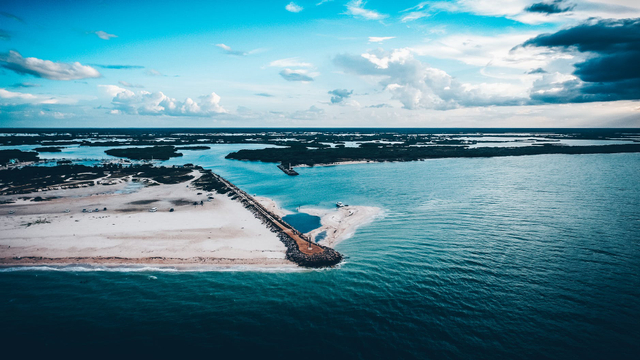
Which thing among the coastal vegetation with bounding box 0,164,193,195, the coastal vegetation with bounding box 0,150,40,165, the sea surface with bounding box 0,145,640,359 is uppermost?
the coastal vegetation with bounding box 0,150,40,165

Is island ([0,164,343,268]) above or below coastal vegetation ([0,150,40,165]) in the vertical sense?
below

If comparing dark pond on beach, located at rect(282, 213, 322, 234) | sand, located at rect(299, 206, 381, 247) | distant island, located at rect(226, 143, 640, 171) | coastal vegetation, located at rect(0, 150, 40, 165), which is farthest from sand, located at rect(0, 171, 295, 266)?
coastal vegetation, located at rect(0, 150, 40, 165)

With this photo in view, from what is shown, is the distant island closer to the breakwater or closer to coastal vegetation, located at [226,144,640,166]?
coastal vegetation, located at [226,144,640,166]

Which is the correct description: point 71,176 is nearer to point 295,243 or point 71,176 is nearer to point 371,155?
point 295,243

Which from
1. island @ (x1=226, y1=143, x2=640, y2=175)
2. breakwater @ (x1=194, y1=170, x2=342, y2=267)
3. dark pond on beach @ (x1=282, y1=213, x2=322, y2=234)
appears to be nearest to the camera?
breakwater @ (x1=194, y1=170, x2=342, y2=267)

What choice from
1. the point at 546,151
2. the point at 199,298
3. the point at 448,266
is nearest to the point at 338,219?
the point at 448,266

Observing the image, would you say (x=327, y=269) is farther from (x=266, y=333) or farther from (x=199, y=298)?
(x=199, y=298)

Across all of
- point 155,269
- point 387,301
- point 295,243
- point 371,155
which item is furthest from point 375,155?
point 155,269
